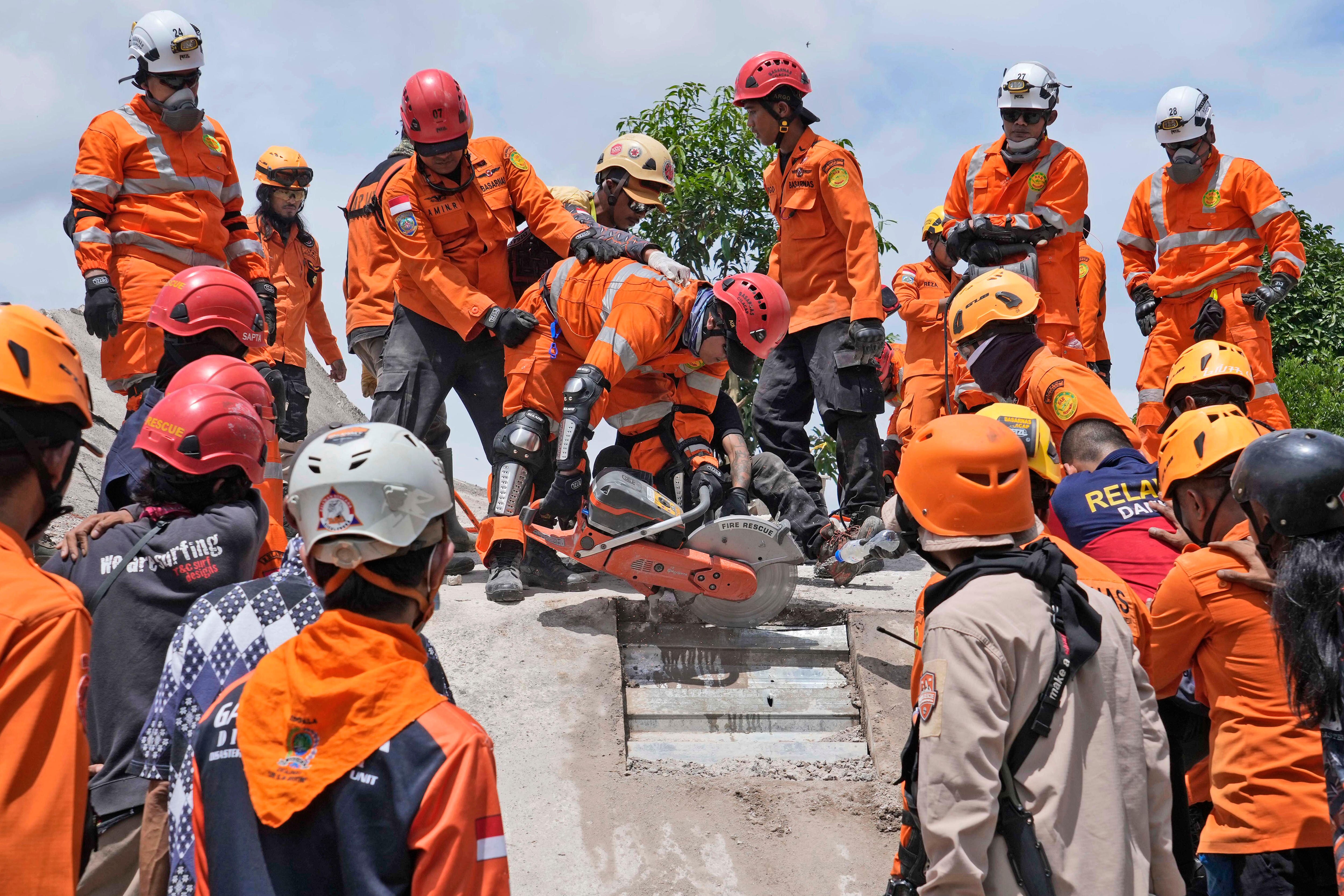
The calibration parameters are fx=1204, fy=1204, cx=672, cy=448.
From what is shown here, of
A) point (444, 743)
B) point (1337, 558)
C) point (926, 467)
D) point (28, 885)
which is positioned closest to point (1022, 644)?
point (926, 467)

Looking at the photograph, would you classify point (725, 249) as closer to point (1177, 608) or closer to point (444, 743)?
point (1177, 608)

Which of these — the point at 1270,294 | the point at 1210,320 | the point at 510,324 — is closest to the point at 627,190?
the point at 510,324

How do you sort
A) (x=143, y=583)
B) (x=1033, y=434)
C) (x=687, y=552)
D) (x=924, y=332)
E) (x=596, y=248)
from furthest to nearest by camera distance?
(x=924, y=332) → (x=596, y=248) → (x=687, y=552) → (x=1033, y=434) → (x=143, y=583)

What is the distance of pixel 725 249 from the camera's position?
9.67 metres

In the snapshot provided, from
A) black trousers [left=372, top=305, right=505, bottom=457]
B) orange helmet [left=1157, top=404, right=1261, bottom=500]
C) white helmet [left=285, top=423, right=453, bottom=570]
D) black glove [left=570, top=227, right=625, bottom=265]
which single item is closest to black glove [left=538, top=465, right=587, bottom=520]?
black trousers [left=372, top=305, right=505, bottom=457]

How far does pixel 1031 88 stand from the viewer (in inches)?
280

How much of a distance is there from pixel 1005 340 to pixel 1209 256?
398cm

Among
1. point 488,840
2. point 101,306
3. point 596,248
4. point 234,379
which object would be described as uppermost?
point 596,248

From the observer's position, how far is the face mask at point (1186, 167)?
7.65 meters

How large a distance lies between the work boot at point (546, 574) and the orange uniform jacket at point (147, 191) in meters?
2.43

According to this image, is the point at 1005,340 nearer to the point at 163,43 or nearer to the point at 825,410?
the point at 825,410

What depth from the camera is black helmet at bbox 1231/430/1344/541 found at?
263cm

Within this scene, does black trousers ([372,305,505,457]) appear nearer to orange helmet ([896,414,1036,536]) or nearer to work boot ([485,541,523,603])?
work boot ([485,541,523,603])

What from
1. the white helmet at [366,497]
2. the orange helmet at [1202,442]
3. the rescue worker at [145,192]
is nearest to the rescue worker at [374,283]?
the rescue worker at [145,192]
